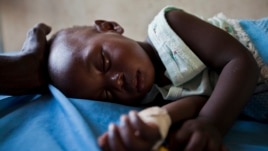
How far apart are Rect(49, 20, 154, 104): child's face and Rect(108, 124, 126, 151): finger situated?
1.22 ft

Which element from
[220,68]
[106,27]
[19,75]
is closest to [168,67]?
[220,68]

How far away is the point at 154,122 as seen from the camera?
497mm

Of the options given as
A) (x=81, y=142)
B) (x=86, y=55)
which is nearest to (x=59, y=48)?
(x=86, y=55)

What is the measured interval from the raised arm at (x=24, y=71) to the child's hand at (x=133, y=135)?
1.63 ft

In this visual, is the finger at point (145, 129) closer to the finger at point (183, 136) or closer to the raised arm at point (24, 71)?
the finger at point (183, 136)

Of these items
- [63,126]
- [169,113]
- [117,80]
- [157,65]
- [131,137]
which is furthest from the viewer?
[157,65]

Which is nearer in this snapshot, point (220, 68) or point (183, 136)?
point (183, 136)

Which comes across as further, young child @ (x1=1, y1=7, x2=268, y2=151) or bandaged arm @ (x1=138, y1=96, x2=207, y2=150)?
young child @ (x1=1, y1=7, x2=268, y2=151)

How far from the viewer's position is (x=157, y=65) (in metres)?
0.98

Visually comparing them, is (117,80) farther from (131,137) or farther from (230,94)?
(131,137)

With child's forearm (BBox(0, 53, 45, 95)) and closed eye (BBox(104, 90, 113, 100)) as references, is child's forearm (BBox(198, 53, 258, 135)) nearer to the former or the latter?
closed eye (BBox(104, 90, 113, 100))

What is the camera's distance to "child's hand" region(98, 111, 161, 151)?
0.47 meters

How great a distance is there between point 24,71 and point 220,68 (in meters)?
0.47

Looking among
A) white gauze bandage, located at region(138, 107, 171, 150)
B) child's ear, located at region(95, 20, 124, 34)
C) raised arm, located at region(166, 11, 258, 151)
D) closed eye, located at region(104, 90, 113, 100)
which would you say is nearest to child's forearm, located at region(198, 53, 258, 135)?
raised arm, located at region(166, 11, 258, 151)
